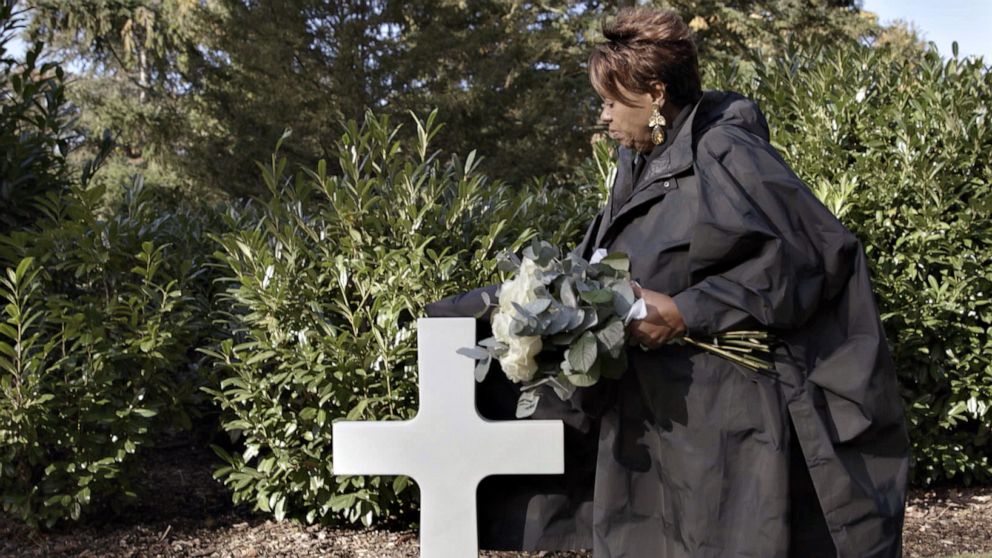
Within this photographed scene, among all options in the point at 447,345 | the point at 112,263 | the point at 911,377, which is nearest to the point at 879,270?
the point at 911,377

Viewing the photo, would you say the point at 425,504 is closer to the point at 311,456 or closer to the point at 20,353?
the point at 311,456

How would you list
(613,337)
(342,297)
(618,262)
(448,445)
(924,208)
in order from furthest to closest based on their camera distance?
(924,208), (342,297), (448,445), (618,262), (613,337)

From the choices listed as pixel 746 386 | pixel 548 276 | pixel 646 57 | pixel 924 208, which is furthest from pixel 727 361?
pixel 924 208

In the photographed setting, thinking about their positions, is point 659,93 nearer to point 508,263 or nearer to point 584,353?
point 508,263

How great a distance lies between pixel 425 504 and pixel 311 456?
58.6 inches

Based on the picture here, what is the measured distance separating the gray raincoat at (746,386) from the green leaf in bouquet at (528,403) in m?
0.11

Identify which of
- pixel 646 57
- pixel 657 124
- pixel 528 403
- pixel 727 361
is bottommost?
pixel 528 403

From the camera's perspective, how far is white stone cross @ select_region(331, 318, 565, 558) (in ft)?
8.01

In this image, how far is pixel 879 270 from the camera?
181 inches

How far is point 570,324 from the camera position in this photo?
2.05m

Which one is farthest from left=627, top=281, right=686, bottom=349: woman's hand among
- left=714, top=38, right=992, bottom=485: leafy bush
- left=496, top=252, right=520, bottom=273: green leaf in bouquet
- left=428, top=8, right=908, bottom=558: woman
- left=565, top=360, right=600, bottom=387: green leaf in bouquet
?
left=714, top=38, right=992, bottom=485: leafy bush

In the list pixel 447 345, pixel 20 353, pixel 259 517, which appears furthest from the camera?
pixel 259 517

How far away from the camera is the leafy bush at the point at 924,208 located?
459cm

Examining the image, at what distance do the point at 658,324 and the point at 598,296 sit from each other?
0.49 ft
